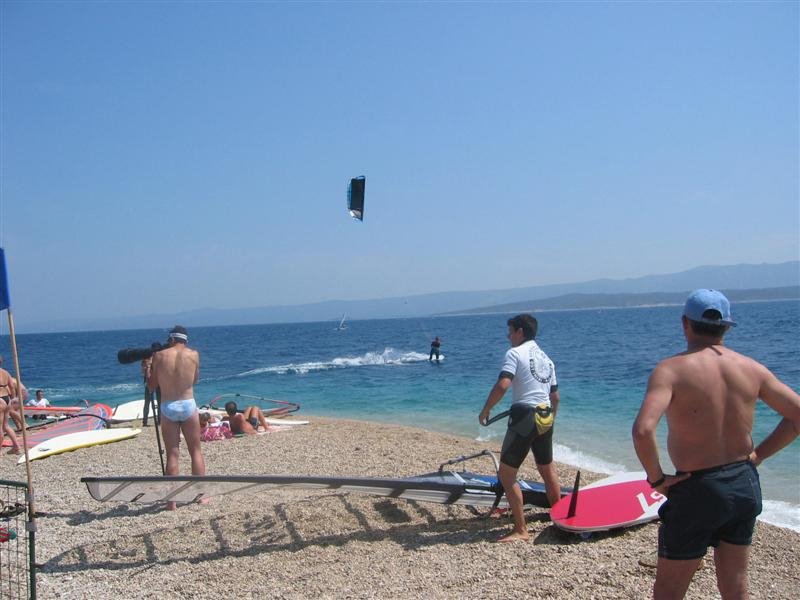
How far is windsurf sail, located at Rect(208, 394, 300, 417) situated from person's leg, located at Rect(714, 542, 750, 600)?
45.7 feet

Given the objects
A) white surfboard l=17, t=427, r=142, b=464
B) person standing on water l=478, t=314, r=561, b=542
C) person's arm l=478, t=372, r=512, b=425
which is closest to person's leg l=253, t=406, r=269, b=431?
white surfboard l=17, t=427, r=142, b=464

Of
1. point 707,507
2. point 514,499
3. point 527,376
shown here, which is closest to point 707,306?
point 707,507

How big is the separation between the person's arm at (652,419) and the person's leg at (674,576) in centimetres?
37

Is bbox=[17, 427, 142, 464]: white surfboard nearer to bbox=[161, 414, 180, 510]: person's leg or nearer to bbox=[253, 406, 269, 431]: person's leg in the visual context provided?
bbox=[253, 406, 269, 431]: person's leg

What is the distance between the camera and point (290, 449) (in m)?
10.8

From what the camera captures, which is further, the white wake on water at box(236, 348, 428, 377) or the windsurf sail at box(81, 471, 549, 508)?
the white wake on water at box(236, 348, 428, 377)

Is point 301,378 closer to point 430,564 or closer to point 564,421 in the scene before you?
point 564,421

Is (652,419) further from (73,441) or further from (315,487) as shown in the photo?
(73,441)

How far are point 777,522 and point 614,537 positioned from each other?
3.30 metres

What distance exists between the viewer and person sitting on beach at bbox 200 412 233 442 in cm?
1202

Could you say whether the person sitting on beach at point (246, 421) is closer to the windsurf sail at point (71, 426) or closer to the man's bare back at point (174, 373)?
the windsurf sail at point (71, 426)

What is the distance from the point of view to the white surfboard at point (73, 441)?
10.4 m

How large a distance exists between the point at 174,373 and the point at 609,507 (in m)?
4.44

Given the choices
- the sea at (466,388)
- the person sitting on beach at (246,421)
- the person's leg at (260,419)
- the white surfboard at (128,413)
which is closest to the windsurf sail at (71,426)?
the white surfboard at (128,413)
